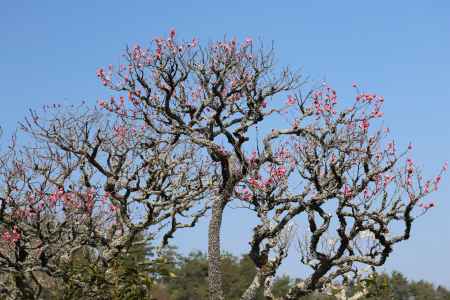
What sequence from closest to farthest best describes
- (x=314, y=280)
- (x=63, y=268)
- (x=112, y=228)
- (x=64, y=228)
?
(x=63, y=268) < (x=314, y=280) < (x=64, y=228) < (x=112, y=228)

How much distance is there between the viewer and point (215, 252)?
15.2m

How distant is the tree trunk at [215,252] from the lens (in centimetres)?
1497

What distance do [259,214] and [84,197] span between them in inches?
252

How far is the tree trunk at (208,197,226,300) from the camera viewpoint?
1497cm

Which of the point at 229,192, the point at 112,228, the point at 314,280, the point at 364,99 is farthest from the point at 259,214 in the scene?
the point at 112,228

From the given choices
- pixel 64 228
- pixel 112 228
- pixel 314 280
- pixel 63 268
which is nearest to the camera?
pixel 63 268

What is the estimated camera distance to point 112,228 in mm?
19891

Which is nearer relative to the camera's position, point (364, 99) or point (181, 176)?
point (364, 99)

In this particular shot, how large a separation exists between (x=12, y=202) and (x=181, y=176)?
216 inches

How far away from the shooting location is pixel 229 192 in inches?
621

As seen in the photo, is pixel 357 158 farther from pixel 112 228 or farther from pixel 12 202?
pixel 12 202

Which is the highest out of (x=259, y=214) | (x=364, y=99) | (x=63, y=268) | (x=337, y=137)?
(x=364, y=99)

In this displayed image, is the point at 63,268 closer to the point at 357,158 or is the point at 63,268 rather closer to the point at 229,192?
the point at 229,192

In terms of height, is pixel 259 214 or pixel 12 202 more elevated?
pixel 12 202
